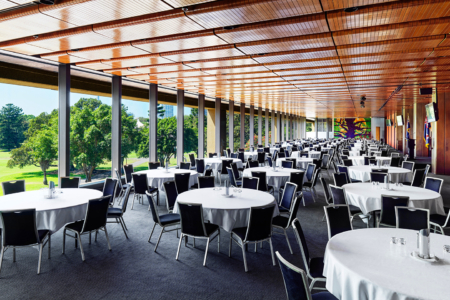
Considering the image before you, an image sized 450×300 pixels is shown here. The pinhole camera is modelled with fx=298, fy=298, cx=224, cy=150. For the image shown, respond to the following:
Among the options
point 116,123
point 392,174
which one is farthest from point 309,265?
point 116,123

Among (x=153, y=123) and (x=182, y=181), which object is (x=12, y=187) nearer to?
(x=182, y=181)

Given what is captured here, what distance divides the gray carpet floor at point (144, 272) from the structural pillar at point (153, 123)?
18.7 feet

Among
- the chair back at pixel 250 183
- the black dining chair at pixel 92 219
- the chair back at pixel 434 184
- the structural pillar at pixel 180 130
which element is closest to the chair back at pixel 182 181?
the chair back at pixel 250 183

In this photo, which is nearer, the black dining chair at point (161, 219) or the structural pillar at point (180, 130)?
the black dining chair at point (161, 219)

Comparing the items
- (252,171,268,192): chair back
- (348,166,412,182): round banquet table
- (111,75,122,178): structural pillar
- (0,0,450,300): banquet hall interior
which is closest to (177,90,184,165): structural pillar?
(0,0,450,300): banquet hall interior

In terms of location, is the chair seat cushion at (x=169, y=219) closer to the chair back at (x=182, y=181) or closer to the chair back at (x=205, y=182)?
the chair back at (x=205, y=182)

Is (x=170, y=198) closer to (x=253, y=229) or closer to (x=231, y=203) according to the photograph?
(x=231, y=203)

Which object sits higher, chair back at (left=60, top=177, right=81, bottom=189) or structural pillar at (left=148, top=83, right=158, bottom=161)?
structural pillar at (left=148, top=83, right=158, bottom=161)

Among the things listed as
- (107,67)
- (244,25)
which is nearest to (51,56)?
(107,67)

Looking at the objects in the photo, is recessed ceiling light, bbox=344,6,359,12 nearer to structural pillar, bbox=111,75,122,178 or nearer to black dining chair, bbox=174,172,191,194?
black dining chair, bbox=174,172,191,194

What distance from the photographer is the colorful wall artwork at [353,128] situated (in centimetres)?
4250

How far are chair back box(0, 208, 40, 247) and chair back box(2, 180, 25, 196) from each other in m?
2.41

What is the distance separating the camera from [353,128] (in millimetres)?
42844

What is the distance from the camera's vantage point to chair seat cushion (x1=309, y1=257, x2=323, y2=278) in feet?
9.94
